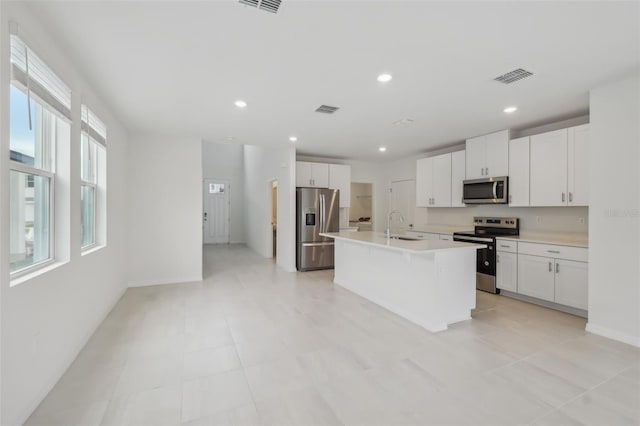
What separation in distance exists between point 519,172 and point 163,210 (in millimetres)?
5604

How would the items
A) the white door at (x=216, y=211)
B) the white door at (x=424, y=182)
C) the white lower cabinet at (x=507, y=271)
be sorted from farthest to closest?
1. the white door at (x=216, y=211)
2. the white door at (x=424, y=182)
3. the white lower cabinet at (x=507, y=271)

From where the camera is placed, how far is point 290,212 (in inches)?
237

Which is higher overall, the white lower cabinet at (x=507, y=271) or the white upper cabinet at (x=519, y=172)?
the white upper cabinet at (x=519, y=172)

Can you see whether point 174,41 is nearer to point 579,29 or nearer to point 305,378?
point 305,378

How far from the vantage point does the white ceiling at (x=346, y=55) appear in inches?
72.0

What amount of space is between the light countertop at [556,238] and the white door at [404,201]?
2.61 meters

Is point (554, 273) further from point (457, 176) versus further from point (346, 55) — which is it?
point (346, 55)

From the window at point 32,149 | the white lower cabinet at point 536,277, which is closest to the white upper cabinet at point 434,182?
the white lower cabinet at point 536,277

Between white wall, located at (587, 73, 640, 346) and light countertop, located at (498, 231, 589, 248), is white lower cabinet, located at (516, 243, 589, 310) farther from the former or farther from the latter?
white wall, located at (587, 73, 640, 346)

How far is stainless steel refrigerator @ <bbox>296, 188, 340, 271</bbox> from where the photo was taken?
600cm

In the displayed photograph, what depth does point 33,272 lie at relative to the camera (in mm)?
1969

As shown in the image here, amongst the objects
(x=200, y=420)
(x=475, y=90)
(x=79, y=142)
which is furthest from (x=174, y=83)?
(x=475, y=90)

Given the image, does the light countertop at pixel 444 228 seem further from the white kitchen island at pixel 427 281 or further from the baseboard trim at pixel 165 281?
the baseboard trim at pixel 165 281

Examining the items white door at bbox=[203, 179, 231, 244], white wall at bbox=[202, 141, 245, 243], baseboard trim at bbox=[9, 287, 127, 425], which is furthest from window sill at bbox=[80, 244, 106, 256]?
white wall at bbox=[202, 141, 245, 243]
